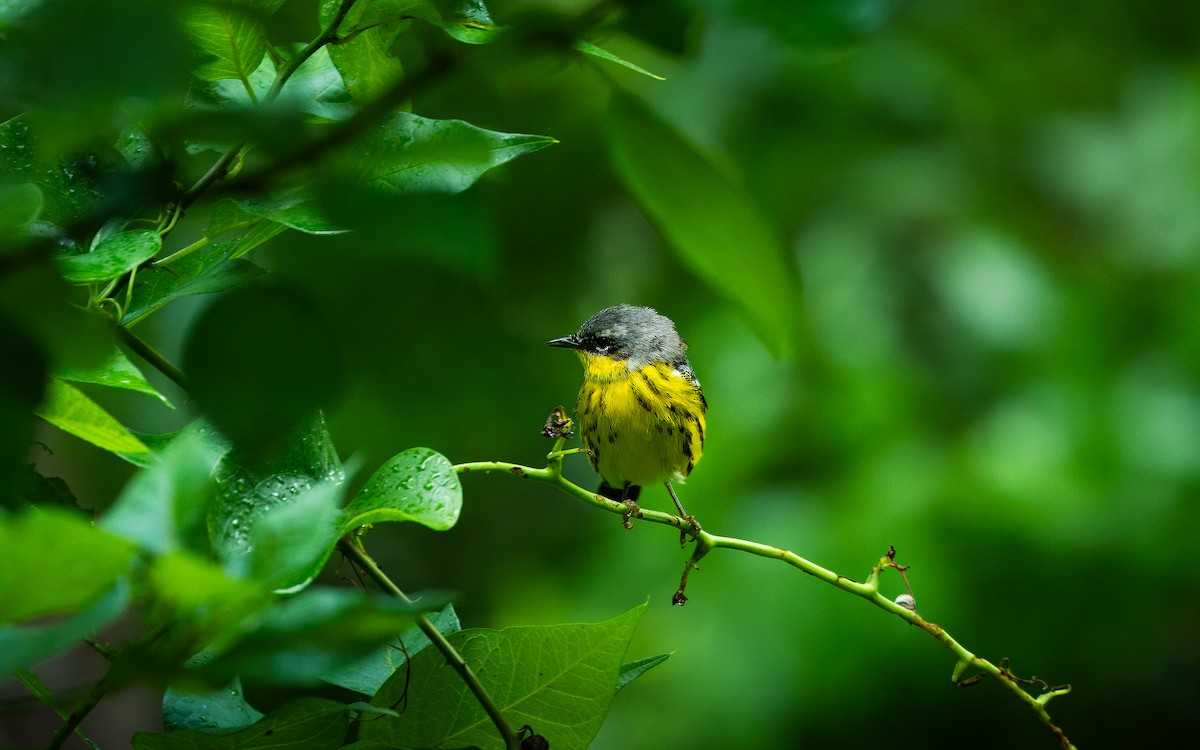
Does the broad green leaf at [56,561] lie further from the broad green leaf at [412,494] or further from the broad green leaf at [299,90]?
the broad green leaf at [299,90]

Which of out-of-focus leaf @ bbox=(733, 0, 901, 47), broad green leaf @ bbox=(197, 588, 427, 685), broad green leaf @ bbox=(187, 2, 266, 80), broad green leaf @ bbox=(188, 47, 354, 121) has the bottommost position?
broad green leaf @ bbox=(197, 588, 427, 685)

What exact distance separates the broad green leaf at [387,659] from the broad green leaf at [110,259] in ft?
1.20

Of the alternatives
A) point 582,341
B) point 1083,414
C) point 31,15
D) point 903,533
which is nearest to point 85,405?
point 31,15

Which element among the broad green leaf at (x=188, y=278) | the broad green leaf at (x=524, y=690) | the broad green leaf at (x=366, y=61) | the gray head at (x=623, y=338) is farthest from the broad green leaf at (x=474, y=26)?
the gray head at (x=623, y=338)

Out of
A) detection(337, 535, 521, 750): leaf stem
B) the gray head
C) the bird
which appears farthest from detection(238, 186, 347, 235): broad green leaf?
the gray head

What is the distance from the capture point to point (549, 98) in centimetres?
98

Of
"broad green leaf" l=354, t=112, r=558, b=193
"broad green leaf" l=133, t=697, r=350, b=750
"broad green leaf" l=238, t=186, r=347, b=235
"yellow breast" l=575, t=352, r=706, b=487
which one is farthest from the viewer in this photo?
"yellow breast" l=575, t=352, r=706, b=487

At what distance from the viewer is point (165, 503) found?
49cm

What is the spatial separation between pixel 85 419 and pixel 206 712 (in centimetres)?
27

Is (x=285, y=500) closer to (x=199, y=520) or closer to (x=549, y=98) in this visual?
(x=199, y=520)

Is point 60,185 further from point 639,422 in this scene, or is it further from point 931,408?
point 931,408

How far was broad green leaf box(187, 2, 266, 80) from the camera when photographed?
0.62 meters

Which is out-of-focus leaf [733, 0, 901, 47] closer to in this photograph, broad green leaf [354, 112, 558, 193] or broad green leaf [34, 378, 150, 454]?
broad green leaf [354, 112, 558, 193]

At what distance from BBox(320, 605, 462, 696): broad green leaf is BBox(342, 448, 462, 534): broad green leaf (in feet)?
0.63
